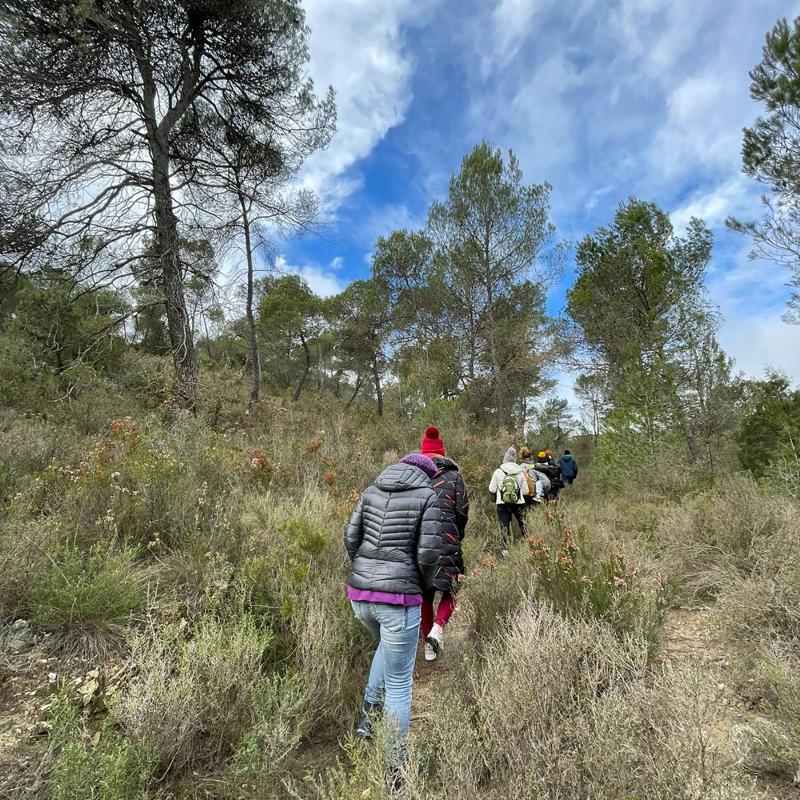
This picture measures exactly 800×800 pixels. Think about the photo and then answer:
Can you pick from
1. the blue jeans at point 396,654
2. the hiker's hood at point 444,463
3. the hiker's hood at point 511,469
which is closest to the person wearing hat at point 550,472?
the hiker's hood at point 511,469

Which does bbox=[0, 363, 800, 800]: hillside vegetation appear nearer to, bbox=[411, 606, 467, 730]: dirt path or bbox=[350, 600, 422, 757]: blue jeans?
bbox=[411, 606, 467, 730]: dirt path

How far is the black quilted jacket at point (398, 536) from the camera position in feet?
7.25

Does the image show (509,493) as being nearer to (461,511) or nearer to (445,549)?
(461,511)

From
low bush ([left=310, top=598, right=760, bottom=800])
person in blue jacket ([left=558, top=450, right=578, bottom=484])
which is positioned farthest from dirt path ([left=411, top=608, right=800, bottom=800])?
person in blue jacket ([left=558, top=450, right=578, bottom=484])

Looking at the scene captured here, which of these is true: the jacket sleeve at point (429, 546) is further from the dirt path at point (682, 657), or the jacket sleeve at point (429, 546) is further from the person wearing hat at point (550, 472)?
the person wearing hat at point (550, 472)

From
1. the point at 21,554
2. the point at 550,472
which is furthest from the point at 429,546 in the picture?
the point at 550,472

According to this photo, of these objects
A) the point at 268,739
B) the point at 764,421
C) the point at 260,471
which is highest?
the point at 764,421

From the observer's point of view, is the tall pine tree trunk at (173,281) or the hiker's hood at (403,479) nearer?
the hiker's hood at (403,479)

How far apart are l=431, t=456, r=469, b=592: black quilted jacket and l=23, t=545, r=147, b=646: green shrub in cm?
188

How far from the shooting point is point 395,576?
2193 millimetres

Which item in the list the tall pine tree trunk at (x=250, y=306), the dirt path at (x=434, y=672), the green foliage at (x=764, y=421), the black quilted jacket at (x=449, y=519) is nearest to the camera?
the black quilted jacket at (x=449, y=519)

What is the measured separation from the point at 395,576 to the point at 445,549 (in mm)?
299

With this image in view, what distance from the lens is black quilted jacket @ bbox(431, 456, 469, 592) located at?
2262mm

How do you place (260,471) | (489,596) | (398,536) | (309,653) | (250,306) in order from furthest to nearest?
1. (250,306)
2. (260,471)
3. (489,596)
4. (309,653)
5. (398,536)
